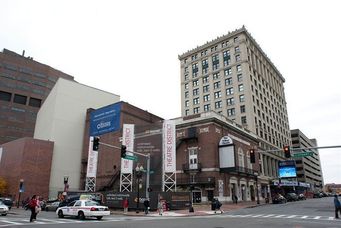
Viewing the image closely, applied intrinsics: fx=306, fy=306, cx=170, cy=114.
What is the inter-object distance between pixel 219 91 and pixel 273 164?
25222mm

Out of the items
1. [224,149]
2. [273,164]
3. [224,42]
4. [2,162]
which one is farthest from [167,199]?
[224,42]

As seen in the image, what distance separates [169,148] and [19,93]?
78745 mm

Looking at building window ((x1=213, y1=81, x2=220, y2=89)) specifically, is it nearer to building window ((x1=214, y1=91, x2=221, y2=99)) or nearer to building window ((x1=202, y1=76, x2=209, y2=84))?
building window ((x1=214, y1=91, x2=221, y2=99))

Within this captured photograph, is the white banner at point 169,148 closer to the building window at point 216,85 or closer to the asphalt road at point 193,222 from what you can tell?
the asphalt road at point 193,222

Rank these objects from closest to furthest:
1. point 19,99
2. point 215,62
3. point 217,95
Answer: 1. point 217,95
2. point 215,62
3. point 19,99

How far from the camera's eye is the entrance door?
49.3 m

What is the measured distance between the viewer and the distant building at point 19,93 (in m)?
98.8

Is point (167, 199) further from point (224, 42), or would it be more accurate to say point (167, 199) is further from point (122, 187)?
point (224, 42)

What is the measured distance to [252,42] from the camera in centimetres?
9288

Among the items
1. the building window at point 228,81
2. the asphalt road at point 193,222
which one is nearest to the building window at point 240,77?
the building window at point 228,81

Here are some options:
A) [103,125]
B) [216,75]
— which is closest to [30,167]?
Result: [103,125]

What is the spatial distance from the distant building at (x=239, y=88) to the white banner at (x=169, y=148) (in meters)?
36.5

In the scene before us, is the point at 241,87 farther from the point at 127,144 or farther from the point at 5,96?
the point at 5,96

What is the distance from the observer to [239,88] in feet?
276
